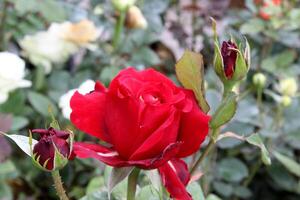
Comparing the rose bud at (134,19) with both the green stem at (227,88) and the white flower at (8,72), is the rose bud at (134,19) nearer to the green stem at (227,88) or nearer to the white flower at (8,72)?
the white flower at (8,72)

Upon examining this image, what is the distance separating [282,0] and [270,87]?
20cm

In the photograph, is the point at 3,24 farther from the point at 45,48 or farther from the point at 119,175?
the point at 119,175

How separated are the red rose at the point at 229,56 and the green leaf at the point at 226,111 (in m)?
0.02

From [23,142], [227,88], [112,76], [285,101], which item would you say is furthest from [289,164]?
[23,142]

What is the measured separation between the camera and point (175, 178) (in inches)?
21.0

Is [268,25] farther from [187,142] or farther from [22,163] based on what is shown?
[187,142]

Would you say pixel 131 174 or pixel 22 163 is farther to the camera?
pixel 22 163

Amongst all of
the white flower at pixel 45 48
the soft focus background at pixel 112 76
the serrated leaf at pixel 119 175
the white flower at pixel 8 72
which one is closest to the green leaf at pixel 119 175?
the serrated leaf at pixel 119 175

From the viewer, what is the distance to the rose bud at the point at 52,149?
20.1 inches

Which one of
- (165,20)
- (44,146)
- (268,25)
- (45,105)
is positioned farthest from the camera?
(165,20)

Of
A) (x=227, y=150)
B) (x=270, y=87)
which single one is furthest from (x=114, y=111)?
(x=270, y=87)

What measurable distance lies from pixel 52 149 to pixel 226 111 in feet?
0.52

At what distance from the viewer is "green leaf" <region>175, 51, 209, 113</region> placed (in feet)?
1.87

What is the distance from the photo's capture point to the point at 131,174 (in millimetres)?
553
